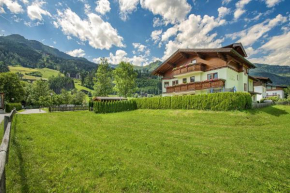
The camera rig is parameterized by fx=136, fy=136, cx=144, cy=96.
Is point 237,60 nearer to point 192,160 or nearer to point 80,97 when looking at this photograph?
point 192,160

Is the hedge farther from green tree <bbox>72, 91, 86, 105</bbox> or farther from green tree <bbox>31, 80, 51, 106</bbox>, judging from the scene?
green tree <bbox>72, 91, 86, 105</bbox>

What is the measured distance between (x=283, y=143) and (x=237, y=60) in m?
19.1

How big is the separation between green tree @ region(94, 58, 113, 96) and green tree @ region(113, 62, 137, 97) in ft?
16.9

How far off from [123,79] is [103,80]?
27.1 feet

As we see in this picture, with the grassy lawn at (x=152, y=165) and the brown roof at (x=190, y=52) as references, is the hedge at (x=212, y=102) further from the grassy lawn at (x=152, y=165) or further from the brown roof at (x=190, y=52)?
the brown roof at (x=190, y=52)

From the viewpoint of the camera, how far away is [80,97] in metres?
71.2

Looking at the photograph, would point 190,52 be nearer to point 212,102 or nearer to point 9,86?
point 212,102

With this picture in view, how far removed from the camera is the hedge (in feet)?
45.1

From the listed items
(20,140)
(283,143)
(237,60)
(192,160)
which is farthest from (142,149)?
(237,60)

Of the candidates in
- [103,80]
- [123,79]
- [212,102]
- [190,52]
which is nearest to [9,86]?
[103,80]

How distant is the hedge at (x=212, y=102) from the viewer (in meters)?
13.8

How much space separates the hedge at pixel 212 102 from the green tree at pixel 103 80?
1135 inches

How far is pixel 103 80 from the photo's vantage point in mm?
45156

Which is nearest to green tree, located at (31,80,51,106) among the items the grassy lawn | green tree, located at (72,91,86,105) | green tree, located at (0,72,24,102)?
green tree, located at (72,91,86,105)
